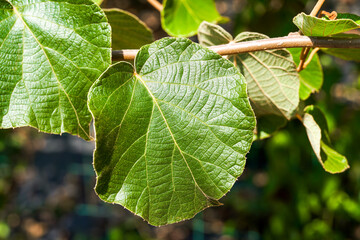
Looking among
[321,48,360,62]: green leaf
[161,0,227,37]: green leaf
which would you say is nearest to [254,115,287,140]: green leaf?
[321,48,360,62]: green leaf

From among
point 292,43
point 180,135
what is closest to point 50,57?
point 180,135

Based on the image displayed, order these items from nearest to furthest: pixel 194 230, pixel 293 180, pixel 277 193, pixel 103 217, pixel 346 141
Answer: pixel 346 141, pixel 293 180, pixel 277 193, pixel 194 230, pixel 103 217

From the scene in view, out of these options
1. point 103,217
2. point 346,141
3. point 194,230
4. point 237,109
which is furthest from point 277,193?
point 237,109

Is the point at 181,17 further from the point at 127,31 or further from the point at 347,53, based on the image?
the point at 347,53

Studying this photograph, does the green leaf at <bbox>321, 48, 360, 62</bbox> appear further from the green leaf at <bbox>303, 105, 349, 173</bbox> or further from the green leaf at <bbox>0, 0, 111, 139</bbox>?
the green leaf at <bbox>0, 0, 111, 139</bbox>

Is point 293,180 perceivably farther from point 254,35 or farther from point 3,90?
point 3,90

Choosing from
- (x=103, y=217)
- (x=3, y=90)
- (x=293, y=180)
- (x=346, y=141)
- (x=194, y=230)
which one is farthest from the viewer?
(x=103, y=217)

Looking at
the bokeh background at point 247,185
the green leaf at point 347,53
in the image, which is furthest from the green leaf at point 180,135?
the bokeh background at point 247,185
